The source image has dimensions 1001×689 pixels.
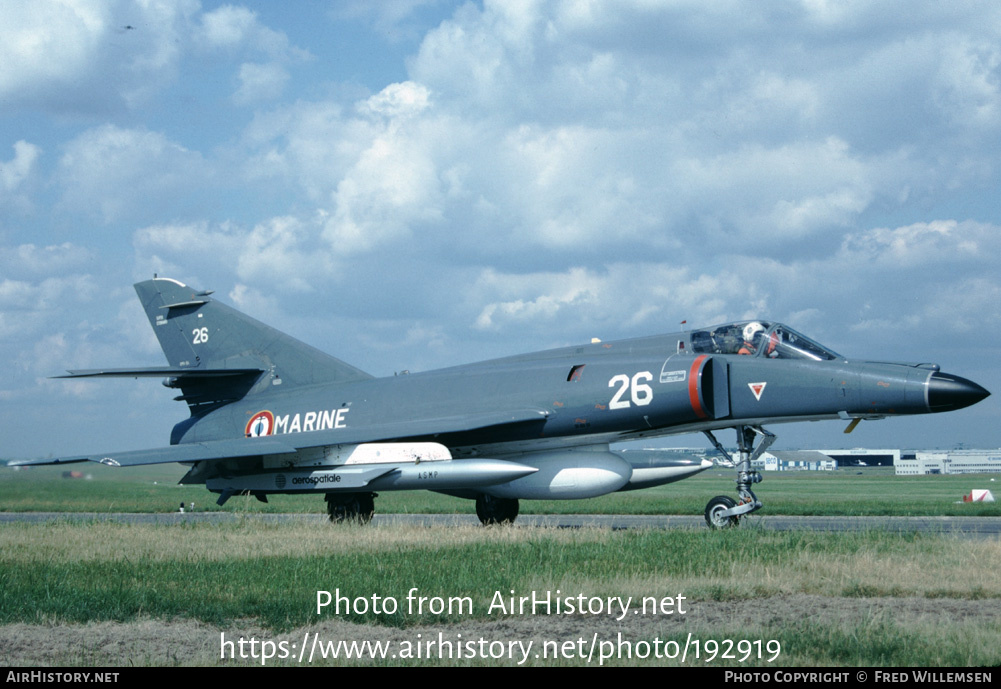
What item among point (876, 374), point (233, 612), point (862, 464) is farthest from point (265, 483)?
point (862, 464)

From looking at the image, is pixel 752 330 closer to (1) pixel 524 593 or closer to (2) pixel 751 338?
(2) pixel 751 338

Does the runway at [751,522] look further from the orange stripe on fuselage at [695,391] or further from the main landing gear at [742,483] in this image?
the orange stripe on fuselage at [695,391]

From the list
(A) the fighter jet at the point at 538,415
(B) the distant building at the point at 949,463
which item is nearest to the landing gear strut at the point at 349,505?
(A) the fighter jet at the point at 538,415

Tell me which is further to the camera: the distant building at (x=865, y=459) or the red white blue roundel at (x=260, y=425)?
the distant building at (x=865, y=459)

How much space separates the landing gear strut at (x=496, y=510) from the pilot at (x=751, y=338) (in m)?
4.80

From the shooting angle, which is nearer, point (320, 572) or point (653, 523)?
point (320, 572)

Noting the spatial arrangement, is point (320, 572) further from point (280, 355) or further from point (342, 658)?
point (280, 355)

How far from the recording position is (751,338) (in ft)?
45.9

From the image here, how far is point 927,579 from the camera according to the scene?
8406 mm

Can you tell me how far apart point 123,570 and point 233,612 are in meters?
3.01

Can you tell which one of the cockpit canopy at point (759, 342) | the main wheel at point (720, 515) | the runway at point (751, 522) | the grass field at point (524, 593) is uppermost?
the cockpit canopy at point (759, 342)

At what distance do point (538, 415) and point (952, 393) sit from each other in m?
5.92

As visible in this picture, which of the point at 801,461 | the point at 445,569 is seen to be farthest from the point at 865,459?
the point at 445,569

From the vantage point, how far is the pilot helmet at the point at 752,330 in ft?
45.8
